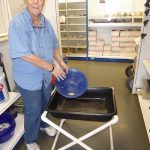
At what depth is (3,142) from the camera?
5.14 ft

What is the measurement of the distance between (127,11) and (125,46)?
872 millimetres

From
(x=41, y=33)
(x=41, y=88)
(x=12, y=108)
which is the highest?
(x=41, y=33)

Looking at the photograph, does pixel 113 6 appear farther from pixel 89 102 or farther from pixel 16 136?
pixel 16 136

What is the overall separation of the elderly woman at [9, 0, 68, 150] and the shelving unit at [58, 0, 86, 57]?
290 cm

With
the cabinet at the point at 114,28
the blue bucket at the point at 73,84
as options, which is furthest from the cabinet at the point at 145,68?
the cabinet at the point at 114,28

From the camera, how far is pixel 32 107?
1390 mm

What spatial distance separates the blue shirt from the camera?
1116 mm

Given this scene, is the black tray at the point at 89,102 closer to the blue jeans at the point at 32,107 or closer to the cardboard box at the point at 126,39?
the blue jeans at the point at 32,107

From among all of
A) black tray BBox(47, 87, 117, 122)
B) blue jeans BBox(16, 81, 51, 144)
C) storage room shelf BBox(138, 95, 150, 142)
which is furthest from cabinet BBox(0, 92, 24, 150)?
storage room shelf BBox(138, 95, 150, 142)

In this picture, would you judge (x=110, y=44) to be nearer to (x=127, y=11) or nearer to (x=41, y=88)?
(x=127, y=11)

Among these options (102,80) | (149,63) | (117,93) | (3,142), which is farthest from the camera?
(102,80)

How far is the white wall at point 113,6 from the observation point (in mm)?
4020

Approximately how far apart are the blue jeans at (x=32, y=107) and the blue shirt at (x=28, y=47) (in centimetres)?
7

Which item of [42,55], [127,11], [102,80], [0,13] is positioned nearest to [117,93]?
[102,80]
